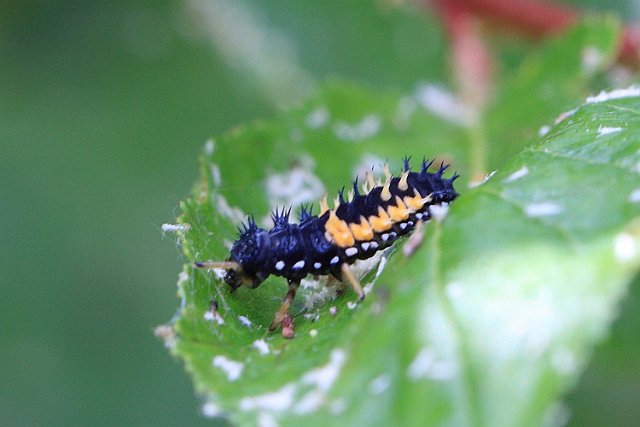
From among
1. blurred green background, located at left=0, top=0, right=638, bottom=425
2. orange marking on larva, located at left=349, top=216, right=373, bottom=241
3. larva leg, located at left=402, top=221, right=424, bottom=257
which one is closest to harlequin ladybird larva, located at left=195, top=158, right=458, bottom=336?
orange marking on larva, located at left=349, top=216, right=373, bottom=241

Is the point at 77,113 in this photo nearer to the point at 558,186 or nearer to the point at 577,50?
the point at 577,50

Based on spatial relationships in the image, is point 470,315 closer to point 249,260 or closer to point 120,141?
point 249,260

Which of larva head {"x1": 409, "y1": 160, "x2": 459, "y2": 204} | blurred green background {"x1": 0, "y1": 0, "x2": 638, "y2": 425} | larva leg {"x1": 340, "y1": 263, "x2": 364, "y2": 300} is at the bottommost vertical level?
larva leg {"x1": 340, "y1": 263, "x2": 364, "y2": 300}

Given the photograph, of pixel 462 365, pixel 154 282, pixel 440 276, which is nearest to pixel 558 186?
pixel 440 276

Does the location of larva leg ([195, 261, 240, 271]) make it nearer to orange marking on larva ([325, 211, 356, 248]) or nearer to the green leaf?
the green leaf

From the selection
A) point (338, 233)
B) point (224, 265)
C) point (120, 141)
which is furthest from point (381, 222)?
point (120, 141)

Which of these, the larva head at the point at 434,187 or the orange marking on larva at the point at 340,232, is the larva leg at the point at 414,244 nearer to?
the orange marking on larva at the point at 340,232

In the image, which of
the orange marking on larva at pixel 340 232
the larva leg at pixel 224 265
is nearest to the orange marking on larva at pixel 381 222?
the orange marking on larva at pixel 340 232
